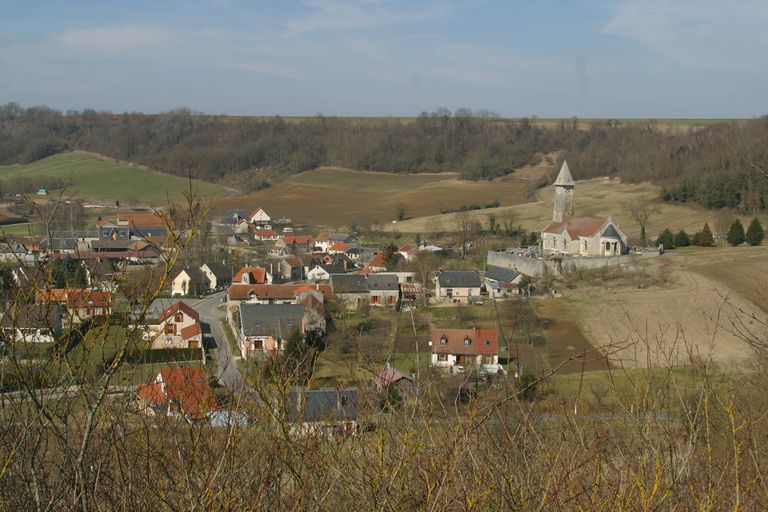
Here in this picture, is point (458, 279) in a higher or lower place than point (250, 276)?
higher

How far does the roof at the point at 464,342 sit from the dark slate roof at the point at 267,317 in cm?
321

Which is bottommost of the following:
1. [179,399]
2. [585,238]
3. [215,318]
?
[215,318]

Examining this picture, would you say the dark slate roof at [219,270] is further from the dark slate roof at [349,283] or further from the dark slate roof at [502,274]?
the dark slate roof at [502,274]

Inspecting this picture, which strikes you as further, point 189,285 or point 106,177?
point 106,177

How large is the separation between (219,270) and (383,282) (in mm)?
7219

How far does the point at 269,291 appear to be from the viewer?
24578 millimetres

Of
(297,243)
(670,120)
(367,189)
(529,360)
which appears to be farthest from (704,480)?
(670,120)

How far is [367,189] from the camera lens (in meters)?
59.1

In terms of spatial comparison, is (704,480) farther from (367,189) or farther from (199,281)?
(367,189)

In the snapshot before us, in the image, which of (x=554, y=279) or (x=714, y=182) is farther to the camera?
(x=714, y=182)

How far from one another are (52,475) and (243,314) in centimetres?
1509

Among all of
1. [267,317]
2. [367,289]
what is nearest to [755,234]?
[367,289]

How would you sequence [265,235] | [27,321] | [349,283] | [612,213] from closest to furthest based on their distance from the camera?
[27,321] < [349,283] < [612,213] < [265,235]

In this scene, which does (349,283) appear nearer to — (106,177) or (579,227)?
(579,227)
